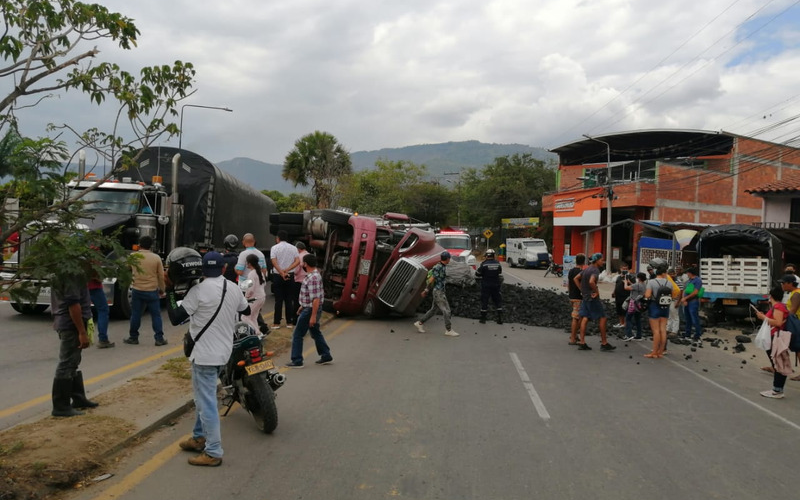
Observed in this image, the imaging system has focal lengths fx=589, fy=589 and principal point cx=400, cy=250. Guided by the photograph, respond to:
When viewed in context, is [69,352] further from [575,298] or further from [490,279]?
[490,279]

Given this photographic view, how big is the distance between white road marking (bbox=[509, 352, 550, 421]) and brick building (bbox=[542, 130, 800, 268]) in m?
25.3

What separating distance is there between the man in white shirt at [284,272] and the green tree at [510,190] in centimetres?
4909

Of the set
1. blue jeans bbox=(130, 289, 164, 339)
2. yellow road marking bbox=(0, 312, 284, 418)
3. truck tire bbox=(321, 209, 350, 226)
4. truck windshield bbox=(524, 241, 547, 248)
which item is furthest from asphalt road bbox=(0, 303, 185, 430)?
truck windshield bbox=(524, 241, 547, 248)

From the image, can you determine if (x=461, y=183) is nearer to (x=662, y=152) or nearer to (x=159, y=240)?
(x=662, y=152)

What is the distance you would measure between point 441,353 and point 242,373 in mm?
5158

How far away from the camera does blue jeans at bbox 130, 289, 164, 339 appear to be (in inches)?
379

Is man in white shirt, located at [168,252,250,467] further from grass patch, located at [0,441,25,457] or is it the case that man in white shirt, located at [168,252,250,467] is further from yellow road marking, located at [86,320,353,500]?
grass patch, located at [0,441,25,457]

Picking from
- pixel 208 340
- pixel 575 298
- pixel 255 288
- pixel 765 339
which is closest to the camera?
pixel 208 340

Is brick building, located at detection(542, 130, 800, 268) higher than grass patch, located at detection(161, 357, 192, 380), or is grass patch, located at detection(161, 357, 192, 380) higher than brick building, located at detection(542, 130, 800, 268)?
brick building, located at detection(542, 130, 800, 268)

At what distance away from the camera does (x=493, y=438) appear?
5652 millimetres

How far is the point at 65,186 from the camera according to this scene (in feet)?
13.6

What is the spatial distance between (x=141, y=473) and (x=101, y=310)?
18.3 ft

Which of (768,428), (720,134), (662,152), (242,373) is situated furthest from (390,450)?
(662,152)

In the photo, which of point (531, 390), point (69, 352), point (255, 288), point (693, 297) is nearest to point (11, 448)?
point (69, 352)
